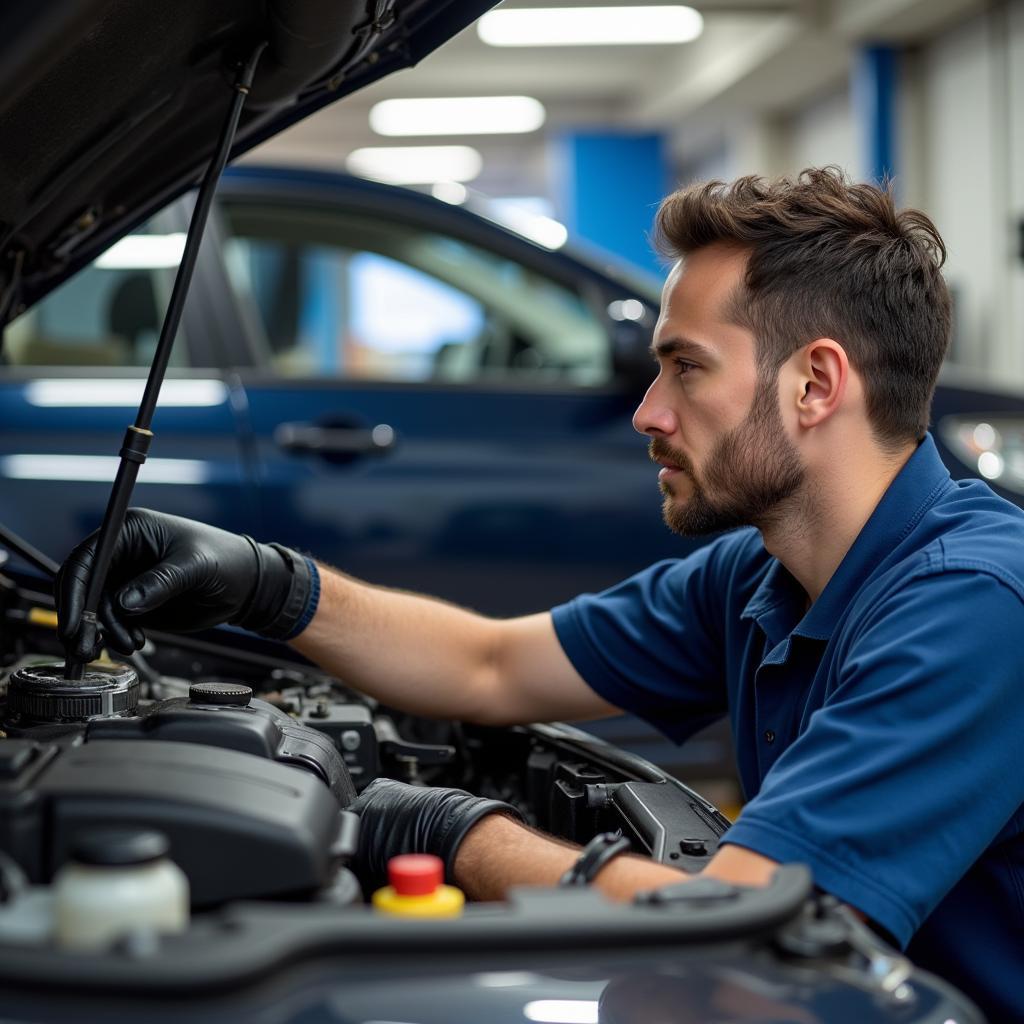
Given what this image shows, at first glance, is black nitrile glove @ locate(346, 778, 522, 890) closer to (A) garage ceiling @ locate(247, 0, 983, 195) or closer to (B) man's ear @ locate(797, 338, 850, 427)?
(B) man's ear @ locate(797, 338, 850, 427)

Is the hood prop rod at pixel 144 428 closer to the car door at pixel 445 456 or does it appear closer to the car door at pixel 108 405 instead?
the car door at pixel 108 405

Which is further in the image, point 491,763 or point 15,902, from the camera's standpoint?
point 491,763

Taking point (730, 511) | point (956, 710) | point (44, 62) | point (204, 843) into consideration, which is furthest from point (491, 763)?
point (44, 62)

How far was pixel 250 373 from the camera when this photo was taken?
2.90 metres

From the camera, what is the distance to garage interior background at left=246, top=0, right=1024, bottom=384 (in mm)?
7902

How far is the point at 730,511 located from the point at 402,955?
83 cm

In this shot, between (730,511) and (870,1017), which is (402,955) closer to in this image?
(870,1017)

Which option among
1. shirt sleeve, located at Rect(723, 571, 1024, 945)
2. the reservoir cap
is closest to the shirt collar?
shirt sleeve, located at Rect(723, 571, 1024, 945)

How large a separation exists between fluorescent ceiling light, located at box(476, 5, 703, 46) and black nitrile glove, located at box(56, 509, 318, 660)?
25.9 feet

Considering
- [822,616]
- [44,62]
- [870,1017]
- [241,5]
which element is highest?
[241,5]

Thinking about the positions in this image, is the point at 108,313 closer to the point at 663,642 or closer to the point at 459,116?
the point at 663,642

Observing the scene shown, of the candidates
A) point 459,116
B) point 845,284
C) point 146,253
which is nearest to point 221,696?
point 845,284

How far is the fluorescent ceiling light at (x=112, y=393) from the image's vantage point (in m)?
2.77

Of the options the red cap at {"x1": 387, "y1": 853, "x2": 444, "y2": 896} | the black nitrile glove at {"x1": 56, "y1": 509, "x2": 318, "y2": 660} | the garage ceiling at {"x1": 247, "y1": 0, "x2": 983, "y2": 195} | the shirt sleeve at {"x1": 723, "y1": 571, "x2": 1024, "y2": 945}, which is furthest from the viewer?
the garage ceiling at {"x1": 247, "y1": 0, "x2": 983, "y2": 195}
